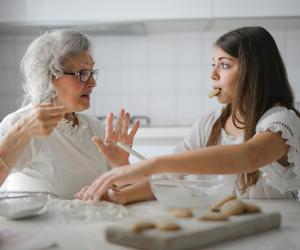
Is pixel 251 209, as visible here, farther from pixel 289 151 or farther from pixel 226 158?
pixel 289 151

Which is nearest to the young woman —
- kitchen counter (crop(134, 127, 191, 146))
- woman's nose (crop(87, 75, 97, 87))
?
woman's nose (crop(87, 75, 97, 87))

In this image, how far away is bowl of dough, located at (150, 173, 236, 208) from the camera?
0.65 meters

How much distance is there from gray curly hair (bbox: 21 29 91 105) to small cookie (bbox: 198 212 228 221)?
0.96 meters

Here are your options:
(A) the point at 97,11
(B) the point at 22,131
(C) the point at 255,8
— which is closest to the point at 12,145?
(B) the point at 22,131

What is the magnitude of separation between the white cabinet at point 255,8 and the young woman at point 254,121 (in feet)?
4.15

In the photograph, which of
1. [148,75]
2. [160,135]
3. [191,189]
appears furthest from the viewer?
[148,75]

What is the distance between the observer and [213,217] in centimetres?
60

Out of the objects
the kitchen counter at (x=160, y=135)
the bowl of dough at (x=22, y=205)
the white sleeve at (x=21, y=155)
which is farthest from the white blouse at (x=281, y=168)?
the kitchen counter at (x=160, y=135)

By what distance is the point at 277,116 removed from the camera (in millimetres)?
1067

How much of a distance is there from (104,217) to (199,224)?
0.22 metres

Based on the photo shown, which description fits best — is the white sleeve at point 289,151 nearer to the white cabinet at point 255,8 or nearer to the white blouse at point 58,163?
the white blouse at point 58,163

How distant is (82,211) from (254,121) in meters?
0.59

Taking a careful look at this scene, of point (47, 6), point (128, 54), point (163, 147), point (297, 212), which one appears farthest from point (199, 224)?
point (128, 54)

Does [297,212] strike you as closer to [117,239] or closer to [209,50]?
[117,239]
